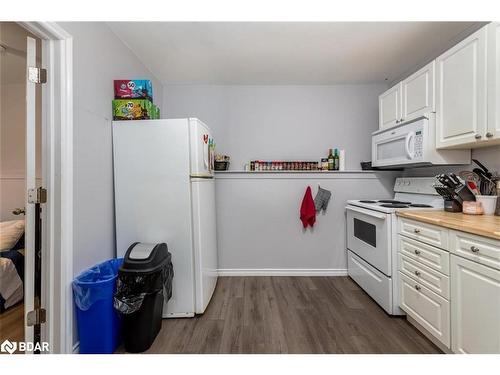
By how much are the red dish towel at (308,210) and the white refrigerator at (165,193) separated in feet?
4.58

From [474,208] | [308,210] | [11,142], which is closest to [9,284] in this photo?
→ [11,142]

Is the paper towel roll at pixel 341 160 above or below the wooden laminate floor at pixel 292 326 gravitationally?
above

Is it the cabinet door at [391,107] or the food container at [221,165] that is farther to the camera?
the food container at [221,165]

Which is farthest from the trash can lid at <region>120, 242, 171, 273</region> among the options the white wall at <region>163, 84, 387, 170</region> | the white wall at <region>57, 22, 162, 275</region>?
the white wall at <region>163, 84, 387, 170</region>

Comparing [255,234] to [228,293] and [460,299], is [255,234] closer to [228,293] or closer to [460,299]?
[228,293]

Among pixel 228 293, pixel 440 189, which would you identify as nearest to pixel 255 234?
pixel 228 293

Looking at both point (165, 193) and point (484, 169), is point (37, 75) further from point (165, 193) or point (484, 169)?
point (484, 169)

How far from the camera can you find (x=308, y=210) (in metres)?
2.82

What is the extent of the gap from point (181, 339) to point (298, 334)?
2.94ft

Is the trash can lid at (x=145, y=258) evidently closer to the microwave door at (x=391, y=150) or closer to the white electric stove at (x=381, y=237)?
the white electric stove at (x=381, y=237)

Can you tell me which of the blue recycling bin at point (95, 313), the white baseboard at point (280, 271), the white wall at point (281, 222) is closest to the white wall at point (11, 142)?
the blue recycling bin at point (95, 313)

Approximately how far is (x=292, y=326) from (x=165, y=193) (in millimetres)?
1526

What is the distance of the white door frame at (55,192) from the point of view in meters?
1.41

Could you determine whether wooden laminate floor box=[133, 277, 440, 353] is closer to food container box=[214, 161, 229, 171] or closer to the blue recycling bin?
the blue recycling bin
